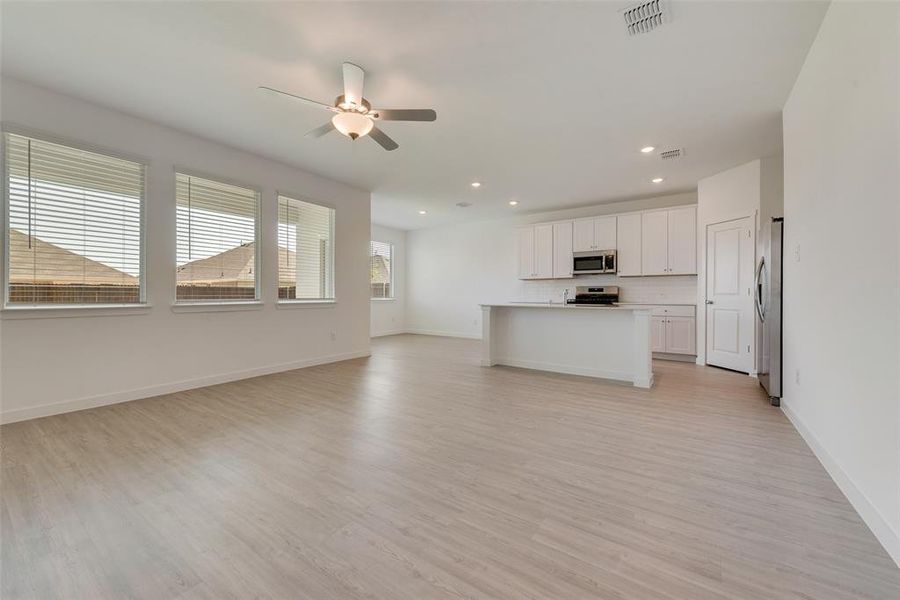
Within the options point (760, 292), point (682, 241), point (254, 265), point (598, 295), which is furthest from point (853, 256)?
point (254, 265)

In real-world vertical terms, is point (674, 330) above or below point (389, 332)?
above

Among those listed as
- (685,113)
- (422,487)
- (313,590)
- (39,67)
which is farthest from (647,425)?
(39,67)

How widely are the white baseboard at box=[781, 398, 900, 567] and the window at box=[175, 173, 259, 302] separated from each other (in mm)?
5536

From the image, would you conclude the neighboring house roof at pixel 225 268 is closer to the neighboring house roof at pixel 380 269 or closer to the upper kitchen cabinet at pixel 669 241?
the neighboring house roof at pixel 380 269

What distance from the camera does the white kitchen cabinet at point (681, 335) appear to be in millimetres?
5754

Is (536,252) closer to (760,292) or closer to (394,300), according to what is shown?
(394,300)

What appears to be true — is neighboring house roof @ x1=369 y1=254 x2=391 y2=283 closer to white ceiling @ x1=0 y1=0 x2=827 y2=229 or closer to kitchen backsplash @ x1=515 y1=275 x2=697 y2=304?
kitchen backsplash @ x1=515 y1=275 x2=697 y2=304

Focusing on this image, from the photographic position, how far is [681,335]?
231 inches

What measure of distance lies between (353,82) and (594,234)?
5.37 metres

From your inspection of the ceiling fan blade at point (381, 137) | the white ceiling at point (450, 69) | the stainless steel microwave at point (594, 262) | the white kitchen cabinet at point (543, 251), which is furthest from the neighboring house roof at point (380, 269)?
the ceiling fan blade at point (381, 137)

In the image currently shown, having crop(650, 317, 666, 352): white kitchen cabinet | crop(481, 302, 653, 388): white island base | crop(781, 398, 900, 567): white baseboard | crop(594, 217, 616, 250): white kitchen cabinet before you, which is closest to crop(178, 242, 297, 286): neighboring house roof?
crop(481, 302, 653, 388): white island base

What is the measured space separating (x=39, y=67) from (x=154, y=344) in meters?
2.49

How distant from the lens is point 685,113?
3484mm

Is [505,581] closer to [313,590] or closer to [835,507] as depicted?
[313,590]
